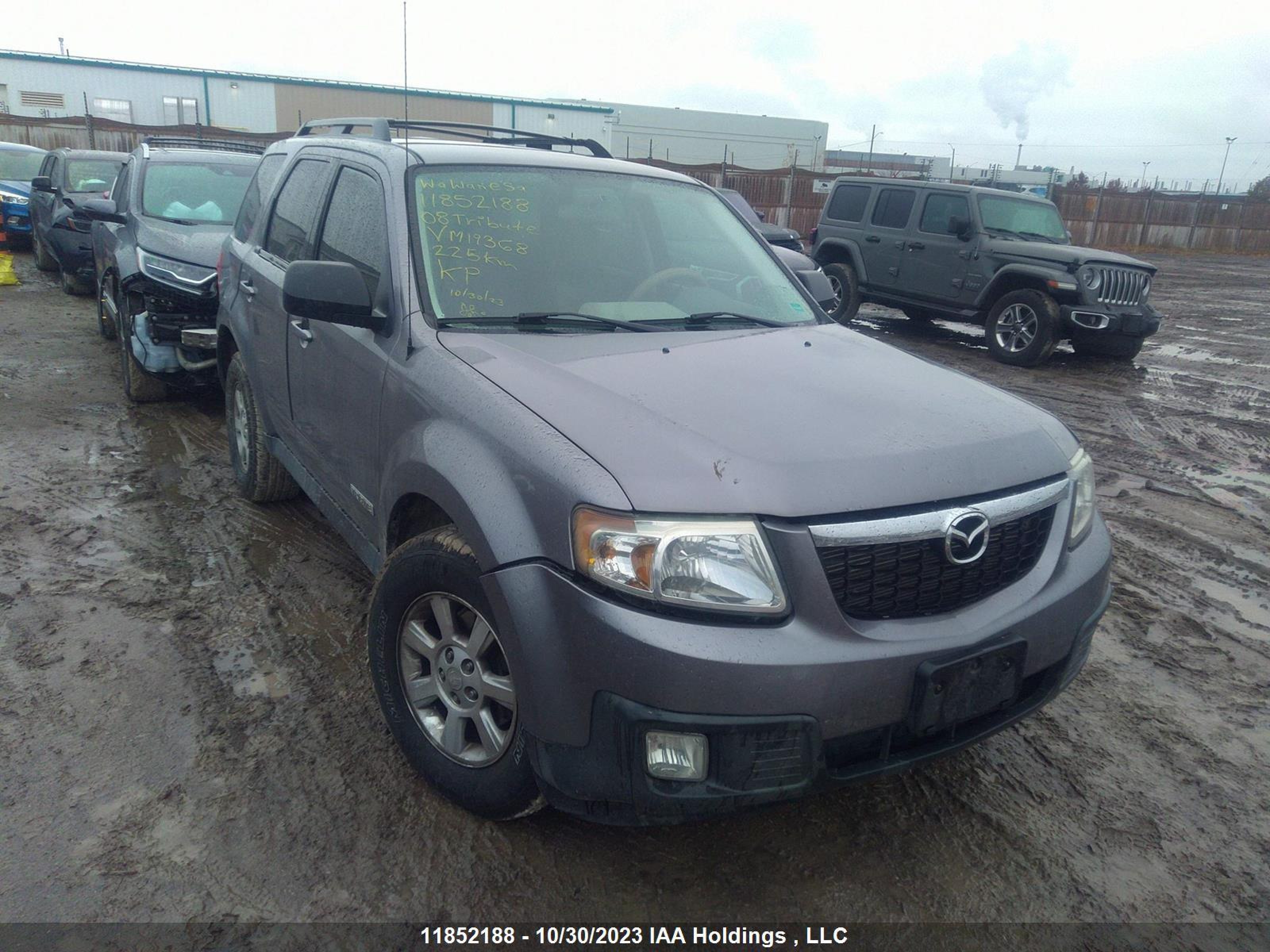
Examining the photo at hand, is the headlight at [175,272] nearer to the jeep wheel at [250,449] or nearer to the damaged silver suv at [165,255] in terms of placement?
the damaged silver suv at [165,255]

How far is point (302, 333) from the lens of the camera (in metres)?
3.59

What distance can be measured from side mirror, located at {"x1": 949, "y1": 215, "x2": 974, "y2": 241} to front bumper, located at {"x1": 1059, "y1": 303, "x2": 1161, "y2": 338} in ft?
4.61

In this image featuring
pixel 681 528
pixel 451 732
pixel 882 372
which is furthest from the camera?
pixel 882 372

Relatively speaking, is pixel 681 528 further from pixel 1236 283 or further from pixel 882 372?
pixel 1236 283

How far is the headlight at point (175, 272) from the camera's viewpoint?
6.29 m

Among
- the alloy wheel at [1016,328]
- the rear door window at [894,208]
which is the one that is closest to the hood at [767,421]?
the alloy wheel at [1016,328]

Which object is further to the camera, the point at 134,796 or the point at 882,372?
the point at 882,372

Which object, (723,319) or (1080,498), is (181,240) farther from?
(1080,498)

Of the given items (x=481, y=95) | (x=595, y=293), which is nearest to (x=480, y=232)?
(x=595, y=293)

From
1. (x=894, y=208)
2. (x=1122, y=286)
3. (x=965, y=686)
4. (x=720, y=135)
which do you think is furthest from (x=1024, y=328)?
(x=720, y=135)

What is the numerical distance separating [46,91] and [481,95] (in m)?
18.0

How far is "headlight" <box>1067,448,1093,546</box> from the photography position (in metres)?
2.53

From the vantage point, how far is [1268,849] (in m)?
2.58

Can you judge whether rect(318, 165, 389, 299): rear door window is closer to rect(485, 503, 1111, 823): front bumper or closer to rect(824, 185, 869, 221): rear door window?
rect(485, 503, 1111, 823): front bumper
